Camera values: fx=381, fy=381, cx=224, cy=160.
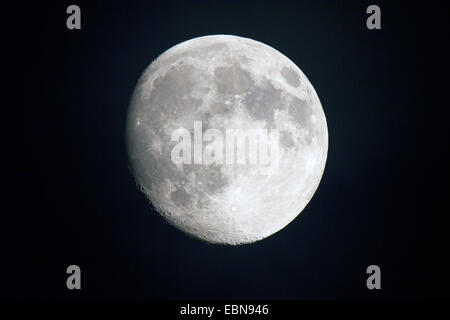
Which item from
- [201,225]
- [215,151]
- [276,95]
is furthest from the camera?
[201,225]

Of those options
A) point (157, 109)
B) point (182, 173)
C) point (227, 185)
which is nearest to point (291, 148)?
point (227, 185)

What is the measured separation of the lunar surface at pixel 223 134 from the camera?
15.5 feet

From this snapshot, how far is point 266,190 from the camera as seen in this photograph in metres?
4.93

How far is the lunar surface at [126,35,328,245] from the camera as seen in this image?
4.73 m

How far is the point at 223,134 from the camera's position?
4.62 meters

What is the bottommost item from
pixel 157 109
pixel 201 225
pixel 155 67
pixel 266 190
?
pixel 201 225

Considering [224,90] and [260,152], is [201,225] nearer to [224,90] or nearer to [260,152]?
[260,152]

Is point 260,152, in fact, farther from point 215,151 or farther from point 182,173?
point 182,173

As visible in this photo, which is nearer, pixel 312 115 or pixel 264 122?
pixel 264 122

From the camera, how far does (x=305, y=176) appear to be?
525cm

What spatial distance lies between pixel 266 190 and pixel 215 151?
0.87 m

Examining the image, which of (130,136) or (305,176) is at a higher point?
(130,136)

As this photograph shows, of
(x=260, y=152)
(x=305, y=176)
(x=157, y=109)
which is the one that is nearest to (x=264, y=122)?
(x=260, y=152)

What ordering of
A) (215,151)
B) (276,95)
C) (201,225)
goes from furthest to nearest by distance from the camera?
1. (201,225)
2. (276,95)
3. (215,151)
